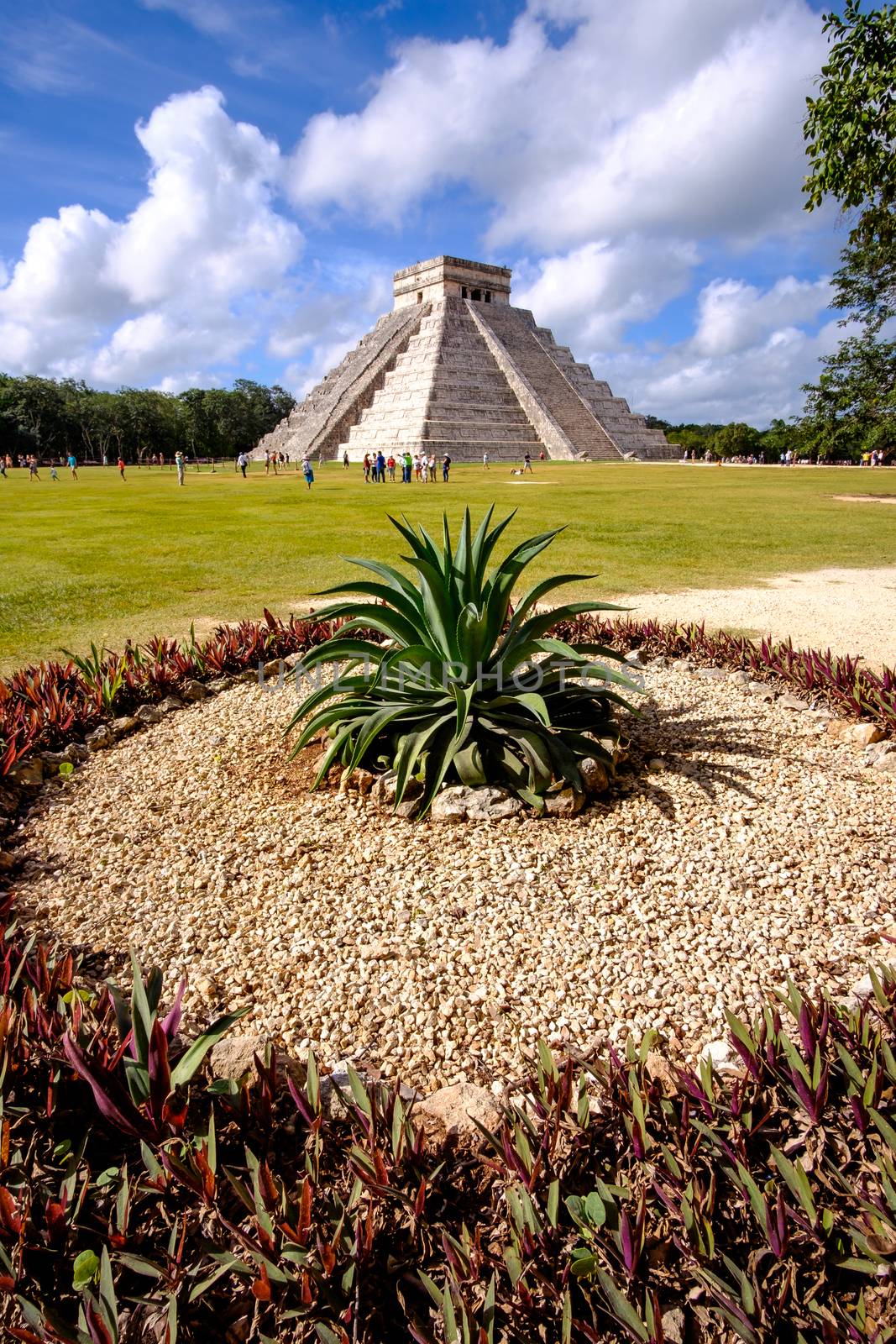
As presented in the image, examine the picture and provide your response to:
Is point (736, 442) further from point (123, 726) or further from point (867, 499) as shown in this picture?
point (123, 726)

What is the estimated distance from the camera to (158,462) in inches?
2876

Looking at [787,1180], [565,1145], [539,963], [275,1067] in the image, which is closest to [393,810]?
[539,963]

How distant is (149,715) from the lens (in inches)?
194

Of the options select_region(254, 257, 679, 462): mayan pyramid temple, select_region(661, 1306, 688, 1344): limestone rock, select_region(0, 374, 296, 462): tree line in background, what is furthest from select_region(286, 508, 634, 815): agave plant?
select_region(0, 374, 296, 462): tree line in background

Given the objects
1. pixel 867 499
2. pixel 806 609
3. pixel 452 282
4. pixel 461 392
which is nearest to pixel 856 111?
pixel 806 609

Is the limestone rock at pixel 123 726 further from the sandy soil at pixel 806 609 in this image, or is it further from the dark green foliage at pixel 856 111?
the dark green foliage at pixel 856 111

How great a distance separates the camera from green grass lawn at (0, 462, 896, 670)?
28.8 ft

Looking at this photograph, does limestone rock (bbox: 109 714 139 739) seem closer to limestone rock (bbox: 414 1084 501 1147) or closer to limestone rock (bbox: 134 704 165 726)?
limestone rock (bbox: 134 704 165 726)

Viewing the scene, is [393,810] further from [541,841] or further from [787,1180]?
[787,1180]

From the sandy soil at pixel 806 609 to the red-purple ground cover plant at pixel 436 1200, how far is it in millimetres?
5438

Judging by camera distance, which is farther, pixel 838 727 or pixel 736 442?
pixel 736 442

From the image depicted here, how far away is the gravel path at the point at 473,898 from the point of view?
245 centimetres

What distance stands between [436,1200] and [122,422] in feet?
269

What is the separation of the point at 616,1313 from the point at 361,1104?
69 cm
